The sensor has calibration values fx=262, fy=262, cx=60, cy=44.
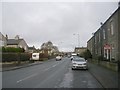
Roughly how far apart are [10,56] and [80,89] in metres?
31.3

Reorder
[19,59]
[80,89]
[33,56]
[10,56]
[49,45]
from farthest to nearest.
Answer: [49,45], [33,56], [19,59], [10,56], [80,89]

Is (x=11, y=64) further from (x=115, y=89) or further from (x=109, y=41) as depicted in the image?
(x=115, y=89)

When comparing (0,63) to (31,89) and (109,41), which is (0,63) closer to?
(109,41)

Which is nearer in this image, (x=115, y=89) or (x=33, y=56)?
(x=115, y=89)

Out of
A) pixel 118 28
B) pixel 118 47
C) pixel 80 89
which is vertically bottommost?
pixel 80 89

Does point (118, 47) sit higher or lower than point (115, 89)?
higher

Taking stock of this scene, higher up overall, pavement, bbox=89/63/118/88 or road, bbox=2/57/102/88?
pavement, bbox=89/63/118/88

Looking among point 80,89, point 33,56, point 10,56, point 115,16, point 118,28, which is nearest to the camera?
point 80,89

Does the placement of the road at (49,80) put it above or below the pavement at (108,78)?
below

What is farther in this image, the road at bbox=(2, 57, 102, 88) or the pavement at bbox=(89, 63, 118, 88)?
the road at bbox=(2, 57, 102, 88)

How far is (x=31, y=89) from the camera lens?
42.0 feet

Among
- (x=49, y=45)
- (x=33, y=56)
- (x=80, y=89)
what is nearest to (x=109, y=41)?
(x=80, y=89)

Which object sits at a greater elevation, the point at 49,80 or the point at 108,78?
the point at 108,78

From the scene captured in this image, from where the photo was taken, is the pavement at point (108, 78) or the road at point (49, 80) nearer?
the pavement at point (108, 78)
